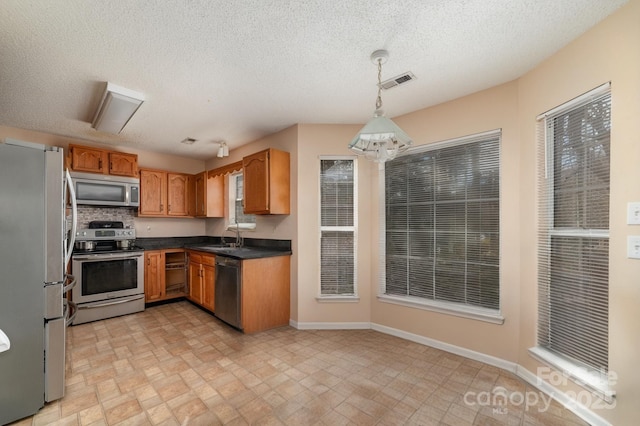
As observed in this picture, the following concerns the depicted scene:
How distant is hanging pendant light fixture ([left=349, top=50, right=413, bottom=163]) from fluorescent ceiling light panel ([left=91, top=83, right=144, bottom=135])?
2.22 meters

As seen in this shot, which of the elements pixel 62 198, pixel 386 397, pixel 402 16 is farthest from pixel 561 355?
pixel 62 198

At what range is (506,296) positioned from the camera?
8.05 ft

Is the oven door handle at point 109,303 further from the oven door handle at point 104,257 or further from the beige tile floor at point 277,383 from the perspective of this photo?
the oven door handle at point 104,257

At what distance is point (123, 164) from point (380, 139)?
4174 mm

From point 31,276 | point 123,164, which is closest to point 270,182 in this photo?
point 31,276

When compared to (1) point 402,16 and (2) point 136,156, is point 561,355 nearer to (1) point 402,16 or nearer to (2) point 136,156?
(1) point 402,16

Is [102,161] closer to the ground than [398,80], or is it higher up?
closer to the ground

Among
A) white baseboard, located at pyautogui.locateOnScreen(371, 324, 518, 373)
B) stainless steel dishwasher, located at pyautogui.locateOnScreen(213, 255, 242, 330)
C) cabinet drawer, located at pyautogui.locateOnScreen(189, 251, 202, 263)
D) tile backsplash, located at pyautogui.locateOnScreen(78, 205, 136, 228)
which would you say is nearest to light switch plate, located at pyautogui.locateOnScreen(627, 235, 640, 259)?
white baseboard, located at pyautogui.locateOnScreen(371, 324, 518, 373)

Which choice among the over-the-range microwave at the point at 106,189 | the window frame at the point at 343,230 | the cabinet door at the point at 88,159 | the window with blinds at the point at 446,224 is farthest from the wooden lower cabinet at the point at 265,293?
the cabinet door at the point at 88,159

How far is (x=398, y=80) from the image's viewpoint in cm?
240

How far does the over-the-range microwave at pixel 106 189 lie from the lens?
12.5ft

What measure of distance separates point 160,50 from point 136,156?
9.56ft

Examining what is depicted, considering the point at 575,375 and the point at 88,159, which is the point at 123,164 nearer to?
the point at 88,159

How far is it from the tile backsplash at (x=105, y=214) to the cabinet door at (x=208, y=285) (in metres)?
1.68
